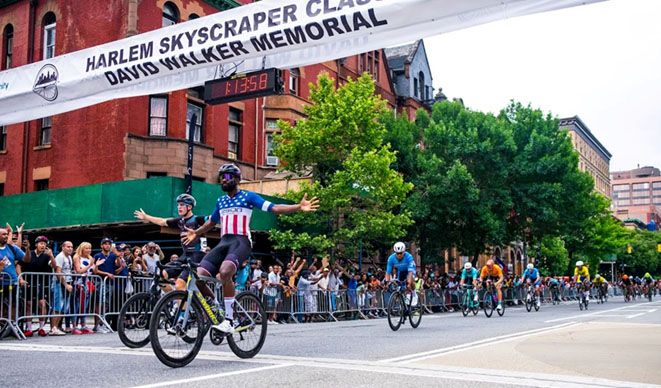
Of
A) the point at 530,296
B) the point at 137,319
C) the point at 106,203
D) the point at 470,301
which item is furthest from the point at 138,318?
the point at 530,296

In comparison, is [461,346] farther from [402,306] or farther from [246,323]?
[402,306]

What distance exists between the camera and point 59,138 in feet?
103

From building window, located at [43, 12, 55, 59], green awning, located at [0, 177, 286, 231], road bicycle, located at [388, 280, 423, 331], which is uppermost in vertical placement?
building window, located at [43, 12, 55, 59]

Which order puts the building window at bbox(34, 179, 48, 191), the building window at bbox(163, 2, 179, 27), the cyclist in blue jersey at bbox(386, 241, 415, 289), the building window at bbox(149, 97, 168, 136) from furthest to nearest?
the building window at bbox(34, 179, 48, 191)
the building window at bbox(163, 2, 179, 27)
the building window at bbox(149, 97, 168, 136)
the cyclist in blue jersey at bbox(386, 241, 415, 289)

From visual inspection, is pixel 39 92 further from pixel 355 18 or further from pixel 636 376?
pixel 636 376

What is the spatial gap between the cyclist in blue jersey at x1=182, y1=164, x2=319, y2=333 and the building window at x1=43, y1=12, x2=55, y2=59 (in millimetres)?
27564

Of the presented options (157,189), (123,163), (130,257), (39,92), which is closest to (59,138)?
(123,163)

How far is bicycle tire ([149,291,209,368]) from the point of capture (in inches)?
284

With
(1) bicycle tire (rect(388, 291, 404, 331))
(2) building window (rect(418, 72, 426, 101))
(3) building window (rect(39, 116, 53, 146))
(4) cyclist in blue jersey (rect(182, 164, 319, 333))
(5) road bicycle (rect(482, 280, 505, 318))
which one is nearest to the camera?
(4) cyclist in blue jersey (rect(182, 164, 319, 333))

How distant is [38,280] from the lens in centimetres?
1355

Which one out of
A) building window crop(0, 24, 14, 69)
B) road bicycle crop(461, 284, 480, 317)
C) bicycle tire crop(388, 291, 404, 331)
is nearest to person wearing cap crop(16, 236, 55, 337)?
bicycle tire crop(388, 291, 404, 331)

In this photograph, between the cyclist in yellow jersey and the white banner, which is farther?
the cyclist in yellow jersey

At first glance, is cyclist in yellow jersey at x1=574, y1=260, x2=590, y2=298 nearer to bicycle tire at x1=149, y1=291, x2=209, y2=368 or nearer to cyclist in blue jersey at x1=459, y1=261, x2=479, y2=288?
cyclist in blue jersey at x1=459, y1=261, x2=479, y2=288

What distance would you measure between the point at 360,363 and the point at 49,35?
1183 inches
